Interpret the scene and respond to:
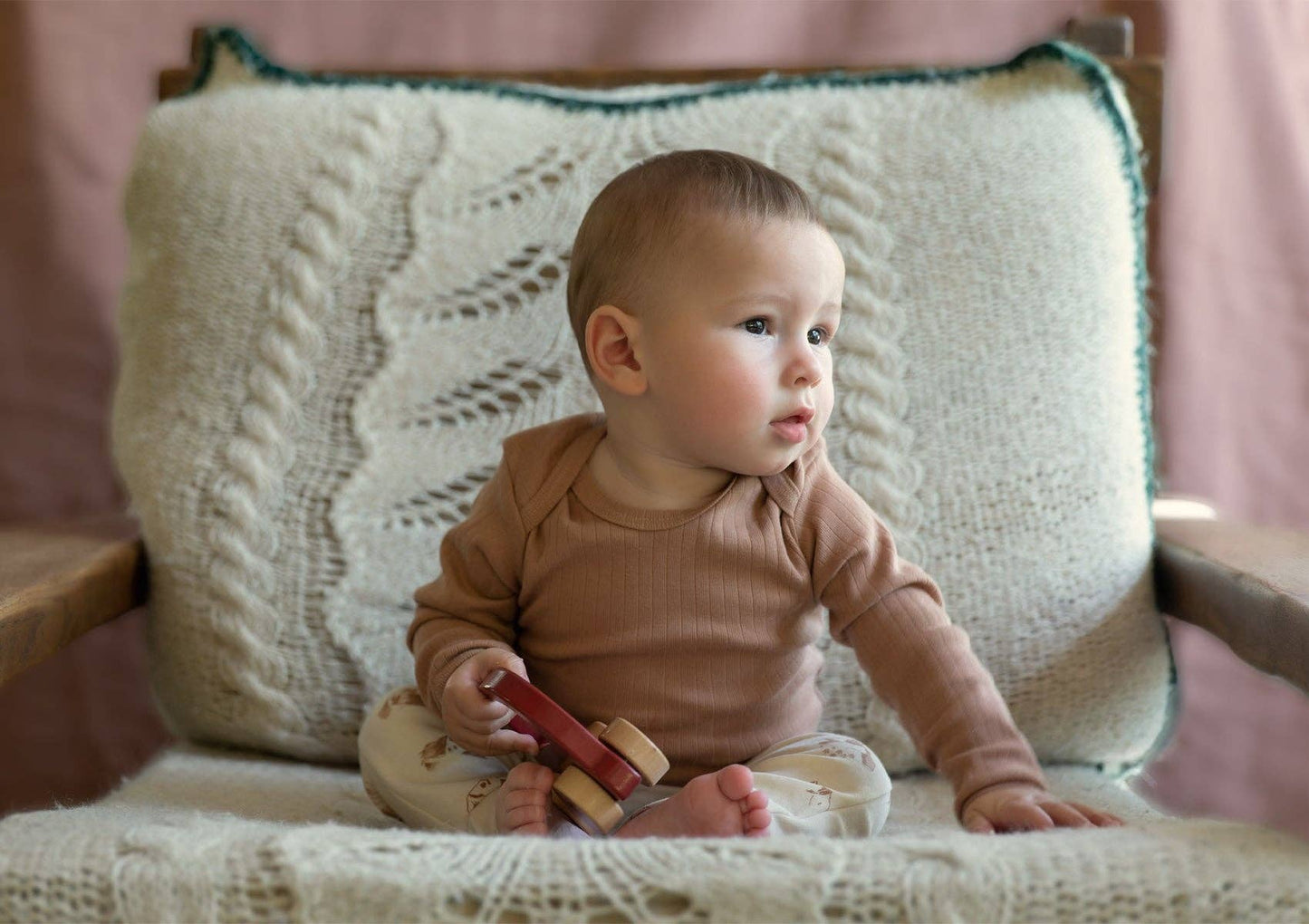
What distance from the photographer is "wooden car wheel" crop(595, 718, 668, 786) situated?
721mm

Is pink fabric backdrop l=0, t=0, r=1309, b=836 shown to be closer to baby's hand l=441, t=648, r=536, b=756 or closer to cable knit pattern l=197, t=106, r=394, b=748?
cable knit pattern l=197, t=106, r=394, b=748

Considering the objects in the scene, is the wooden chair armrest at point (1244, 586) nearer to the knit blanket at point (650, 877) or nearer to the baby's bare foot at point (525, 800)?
the knit blanket at point (650, 877)

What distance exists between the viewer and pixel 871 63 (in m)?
1.35

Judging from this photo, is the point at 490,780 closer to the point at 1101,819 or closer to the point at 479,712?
the point at 479,712

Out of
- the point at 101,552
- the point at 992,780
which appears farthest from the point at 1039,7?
the point at 101,552

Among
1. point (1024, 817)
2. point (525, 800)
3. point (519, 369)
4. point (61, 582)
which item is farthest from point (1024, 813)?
point (61, 582)

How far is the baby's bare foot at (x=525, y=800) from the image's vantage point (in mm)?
732

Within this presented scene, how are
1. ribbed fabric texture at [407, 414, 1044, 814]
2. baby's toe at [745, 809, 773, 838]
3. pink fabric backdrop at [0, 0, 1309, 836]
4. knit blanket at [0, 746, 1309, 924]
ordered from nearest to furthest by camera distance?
knit blanket at [0, 746, 1309, 924], baby's toe at [745, 809, 773, 838], ribbed fabric texture at [407, 414, 1044, 814], pink fabric backdrop at [0, 0, 1309, 836]

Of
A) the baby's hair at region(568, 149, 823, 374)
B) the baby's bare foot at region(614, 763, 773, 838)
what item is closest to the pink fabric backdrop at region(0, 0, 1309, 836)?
the baby's hair at region(568, 149, 823, 374)

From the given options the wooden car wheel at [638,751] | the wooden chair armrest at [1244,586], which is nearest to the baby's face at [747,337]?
the wooden car wheel at [638,751]

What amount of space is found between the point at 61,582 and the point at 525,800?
359 millimetres

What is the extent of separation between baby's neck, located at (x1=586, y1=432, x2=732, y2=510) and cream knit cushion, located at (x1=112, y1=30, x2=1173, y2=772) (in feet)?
0.58

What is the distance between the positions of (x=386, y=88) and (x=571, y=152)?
17 cm

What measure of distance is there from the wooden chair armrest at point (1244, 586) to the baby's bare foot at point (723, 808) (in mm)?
313
